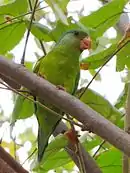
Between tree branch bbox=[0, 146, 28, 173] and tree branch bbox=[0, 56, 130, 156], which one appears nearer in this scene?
tree branch bbox=[0, 56, 130, 156]

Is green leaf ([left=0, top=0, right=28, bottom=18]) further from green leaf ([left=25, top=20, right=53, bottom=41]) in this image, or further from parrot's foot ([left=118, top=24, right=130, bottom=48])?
parrot's foot ([left=118, top=24, right=130, bottom=48])

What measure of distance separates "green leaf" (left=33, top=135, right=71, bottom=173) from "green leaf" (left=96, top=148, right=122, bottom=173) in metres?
0.08

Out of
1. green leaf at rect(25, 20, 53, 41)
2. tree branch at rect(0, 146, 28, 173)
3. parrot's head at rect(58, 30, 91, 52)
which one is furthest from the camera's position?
parrot's head at rect(58, 30, 91, 52)

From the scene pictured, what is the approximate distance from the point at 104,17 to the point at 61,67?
25cm

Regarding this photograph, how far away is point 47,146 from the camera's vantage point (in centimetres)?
88

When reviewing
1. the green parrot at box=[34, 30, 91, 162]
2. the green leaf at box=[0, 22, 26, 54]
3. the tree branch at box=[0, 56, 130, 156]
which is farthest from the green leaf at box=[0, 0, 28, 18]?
the tree branch at box=[0, 56, 130, 156]

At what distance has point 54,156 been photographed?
0.91 meters

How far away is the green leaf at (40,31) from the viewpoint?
2.85 ft

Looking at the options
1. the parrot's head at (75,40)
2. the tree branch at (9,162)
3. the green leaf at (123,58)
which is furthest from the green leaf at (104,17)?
the tree branch at (9,162)

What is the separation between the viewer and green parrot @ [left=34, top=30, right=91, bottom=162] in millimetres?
1016

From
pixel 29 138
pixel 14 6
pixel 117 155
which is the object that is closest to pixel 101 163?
pixel 117 155

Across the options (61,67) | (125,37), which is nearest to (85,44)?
(61,67)

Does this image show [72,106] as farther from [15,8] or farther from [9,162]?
[15,8]

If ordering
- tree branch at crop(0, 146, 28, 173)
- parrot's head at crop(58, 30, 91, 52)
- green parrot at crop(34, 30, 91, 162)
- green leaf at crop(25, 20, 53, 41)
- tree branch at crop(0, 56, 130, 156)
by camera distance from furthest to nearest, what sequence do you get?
parrot's head at crop(58, 30, 91, 52), green parrot at crop(34, 30, 91, 162), green leaf at crop(25, 20, 53, 41), tree branch at crop(0, 146, 28, 173), tree branch at crop(0, 56, 130, 156)
